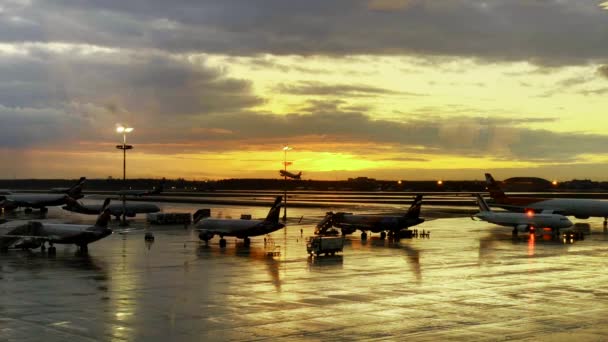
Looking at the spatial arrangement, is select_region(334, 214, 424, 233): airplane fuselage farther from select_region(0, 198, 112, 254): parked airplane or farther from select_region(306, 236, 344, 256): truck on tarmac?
select_region(0, 198, 112, 254): parked airplane

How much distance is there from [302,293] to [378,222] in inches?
1815

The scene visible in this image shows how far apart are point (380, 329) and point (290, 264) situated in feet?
88.8

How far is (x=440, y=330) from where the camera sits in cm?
3303

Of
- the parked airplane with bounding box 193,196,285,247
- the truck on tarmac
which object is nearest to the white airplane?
the parked airplane with bounding box 193,196,285,247

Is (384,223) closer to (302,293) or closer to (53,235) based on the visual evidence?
(53,235)

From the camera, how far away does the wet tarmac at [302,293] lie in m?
32.8

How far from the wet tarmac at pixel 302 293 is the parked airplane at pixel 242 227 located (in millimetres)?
2642

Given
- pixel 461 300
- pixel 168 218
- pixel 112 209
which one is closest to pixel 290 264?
pixel 461 300

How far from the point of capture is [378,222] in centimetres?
8900

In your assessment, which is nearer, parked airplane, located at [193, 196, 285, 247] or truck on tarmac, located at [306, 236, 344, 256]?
truck on tarmac, located at [306, 236, 344, 256]

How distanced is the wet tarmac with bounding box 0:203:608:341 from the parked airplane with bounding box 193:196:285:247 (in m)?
2.64

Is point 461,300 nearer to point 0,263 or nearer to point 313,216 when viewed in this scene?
point 0,263

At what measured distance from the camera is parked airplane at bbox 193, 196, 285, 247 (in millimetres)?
78062

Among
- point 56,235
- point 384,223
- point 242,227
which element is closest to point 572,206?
point 384,223
